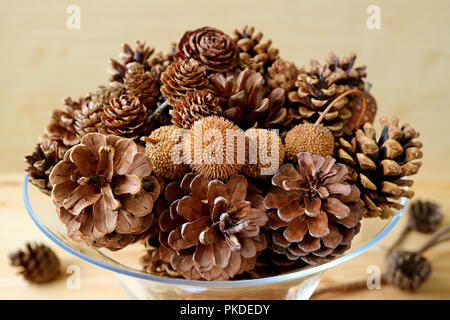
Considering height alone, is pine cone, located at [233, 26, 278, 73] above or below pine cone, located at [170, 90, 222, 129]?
above

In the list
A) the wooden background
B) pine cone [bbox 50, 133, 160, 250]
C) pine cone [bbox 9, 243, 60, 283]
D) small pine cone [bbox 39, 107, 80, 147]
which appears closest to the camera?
pine cone [bbox 50, 133, 160, 250]

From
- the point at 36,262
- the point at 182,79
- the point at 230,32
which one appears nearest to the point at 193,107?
the point at 182,79

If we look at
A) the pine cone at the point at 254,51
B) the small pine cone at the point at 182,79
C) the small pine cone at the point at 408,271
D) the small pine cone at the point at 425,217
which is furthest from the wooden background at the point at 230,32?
the small pine cone at the point at 182,79

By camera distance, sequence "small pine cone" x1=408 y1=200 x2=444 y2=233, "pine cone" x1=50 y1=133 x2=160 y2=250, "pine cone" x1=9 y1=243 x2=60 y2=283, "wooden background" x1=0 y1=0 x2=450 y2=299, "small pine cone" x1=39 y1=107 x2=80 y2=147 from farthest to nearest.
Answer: "wooden background" x1=0 y1=0 x2=450 y2=299
"small pine cone" x1=408 y1=200 x2=444 y2=233
"pine cone" x1=9 y1=243 x2=60 y2=283
"small pine cone" x1=39 y1=107 x2=80 y2=147
"pine cone" x1=50 y1=133 x2=160 y2=250

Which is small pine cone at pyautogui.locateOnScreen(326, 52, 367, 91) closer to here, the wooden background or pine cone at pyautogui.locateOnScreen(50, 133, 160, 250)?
pine cone at pyautogui.locateOnScreen(50, 133, 160, 250)

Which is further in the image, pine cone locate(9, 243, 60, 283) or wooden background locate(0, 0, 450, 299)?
wooden background locate(0, 0, 450, 299)

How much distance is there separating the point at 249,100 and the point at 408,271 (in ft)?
1.36

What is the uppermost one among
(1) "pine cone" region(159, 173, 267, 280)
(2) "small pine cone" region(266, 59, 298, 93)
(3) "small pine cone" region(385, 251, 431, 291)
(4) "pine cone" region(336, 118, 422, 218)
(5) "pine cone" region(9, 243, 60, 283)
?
(2) "small pine cone" region(266, 59, 298, 93)

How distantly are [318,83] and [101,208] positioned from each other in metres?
0.26

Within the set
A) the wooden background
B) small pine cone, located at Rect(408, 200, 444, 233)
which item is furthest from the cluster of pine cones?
the wooden background

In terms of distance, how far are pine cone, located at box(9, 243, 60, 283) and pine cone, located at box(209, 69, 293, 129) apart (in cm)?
42

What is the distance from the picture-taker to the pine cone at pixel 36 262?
68cm

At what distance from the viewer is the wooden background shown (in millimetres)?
1110

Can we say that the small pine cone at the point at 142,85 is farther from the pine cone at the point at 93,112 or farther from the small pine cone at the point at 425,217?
the small pine cone at the point at 425,217
